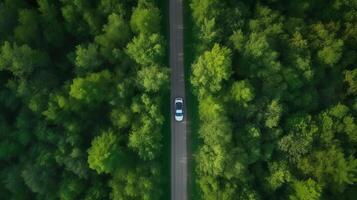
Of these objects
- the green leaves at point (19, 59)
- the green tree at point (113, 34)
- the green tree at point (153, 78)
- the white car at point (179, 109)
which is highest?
the green tree at point (113, 34)

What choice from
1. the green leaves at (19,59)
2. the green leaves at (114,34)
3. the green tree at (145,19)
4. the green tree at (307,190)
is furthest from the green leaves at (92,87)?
the green tree at (307,190)

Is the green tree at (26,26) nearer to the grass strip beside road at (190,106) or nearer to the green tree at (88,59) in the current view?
the green tree at (88,59)

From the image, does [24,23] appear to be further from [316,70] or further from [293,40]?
[316,70]

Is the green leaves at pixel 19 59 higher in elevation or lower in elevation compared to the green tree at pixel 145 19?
lower

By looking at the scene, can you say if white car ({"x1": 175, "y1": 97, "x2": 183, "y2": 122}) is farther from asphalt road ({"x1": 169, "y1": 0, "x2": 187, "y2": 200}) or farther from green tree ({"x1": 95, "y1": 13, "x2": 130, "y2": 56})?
green tree ({"x1": 95, "y1": 13, "x2": 130, "y2": 56})

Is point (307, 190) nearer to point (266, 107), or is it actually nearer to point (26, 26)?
point (266, 107)

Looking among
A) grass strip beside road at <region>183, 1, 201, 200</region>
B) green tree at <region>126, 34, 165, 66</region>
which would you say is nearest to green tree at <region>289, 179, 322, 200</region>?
grass strip beside road at <region>183, 1, 201, 200</region>

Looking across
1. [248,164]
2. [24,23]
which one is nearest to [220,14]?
[248,164]
